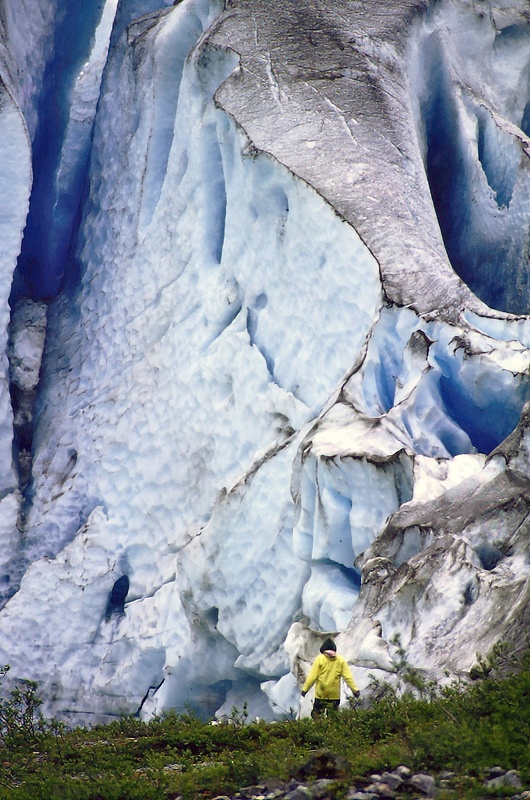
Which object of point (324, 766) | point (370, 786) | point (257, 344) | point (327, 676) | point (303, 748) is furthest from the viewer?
point (257, 344)

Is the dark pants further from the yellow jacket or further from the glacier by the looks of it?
the glacier

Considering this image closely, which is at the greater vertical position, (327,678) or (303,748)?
(327,678)

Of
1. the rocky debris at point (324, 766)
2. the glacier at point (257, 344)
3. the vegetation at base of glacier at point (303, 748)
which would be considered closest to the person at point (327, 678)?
the vegetation at base of glacier at point (303, 748)

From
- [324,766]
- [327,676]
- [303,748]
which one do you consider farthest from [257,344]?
[324,766]

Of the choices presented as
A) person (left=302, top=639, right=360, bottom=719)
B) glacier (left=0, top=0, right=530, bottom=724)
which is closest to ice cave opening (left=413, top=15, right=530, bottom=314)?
glacier (left=0, top=0, right=530, bottom=724)

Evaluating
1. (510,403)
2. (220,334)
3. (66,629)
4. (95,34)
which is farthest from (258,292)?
(95,34)

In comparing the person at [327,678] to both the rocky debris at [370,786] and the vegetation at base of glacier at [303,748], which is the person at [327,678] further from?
the rocky debris at [370,786]

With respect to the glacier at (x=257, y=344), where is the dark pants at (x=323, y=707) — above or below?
below

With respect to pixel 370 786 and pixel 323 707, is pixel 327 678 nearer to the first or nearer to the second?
pixel 323 707
